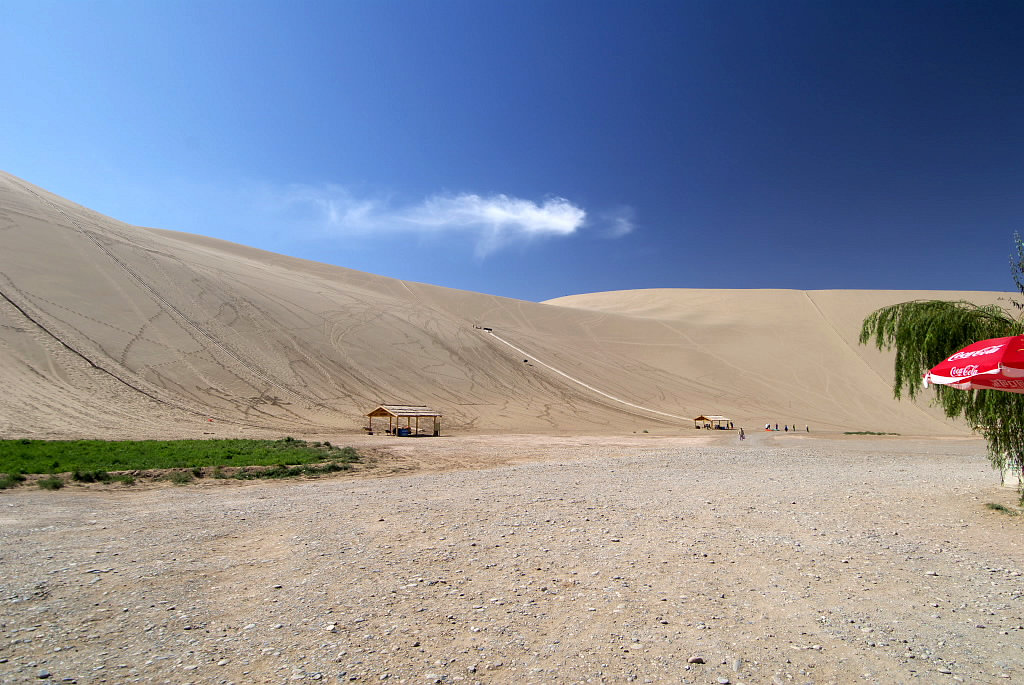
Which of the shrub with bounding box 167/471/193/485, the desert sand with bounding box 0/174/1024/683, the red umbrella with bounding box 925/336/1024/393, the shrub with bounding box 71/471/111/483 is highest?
the red umbrella with bounding box 925/336/1024/393

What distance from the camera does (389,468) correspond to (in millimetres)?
15156

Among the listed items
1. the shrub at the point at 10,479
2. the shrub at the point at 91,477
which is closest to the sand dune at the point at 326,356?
the shrub at the point at 10,479

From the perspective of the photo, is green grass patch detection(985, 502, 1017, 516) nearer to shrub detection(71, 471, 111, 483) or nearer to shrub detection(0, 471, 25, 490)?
shrub detection(71, 471, 111, 483)

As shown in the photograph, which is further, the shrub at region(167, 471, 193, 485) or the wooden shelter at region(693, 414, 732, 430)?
the wooden shelter at region(693, 414, 732, 430)

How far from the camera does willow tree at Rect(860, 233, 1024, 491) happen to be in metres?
7.97

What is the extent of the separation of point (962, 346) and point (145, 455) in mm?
17954

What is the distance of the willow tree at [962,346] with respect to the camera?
7.97 metres

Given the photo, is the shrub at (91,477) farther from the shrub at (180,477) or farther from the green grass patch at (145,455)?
the shrub at (180,477)

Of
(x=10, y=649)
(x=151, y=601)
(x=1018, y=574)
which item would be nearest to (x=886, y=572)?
(x=1018, y=574)

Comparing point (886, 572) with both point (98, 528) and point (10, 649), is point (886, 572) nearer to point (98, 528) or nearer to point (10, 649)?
point (10, 649)

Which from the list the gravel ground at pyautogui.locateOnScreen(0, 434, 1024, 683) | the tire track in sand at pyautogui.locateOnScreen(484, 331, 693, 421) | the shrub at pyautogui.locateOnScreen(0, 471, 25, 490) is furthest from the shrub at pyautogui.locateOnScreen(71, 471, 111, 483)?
the tire track in sand at pyautogui.locateOnScreen(484, 331, 693, 421)

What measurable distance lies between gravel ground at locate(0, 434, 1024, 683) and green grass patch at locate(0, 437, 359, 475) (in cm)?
278

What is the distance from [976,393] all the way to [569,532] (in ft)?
22.8

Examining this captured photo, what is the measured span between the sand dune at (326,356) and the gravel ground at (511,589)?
18001 millimetres
